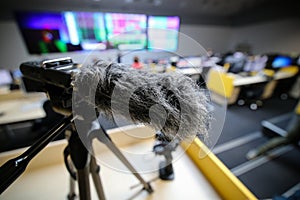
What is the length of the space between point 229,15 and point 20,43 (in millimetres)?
5821

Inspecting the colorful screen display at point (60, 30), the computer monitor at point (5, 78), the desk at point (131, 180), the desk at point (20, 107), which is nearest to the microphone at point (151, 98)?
the desk at point (131, 180)

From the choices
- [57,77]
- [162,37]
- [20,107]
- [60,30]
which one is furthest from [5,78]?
[162,37]

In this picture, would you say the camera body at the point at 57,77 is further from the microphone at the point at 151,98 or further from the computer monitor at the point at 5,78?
the computer monitor at the point at 5,78

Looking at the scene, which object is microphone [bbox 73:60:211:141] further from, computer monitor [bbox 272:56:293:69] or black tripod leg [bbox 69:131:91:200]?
computer monitor [bbox 272:56:293:69]

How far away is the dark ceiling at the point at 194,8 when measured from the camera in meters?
2.53

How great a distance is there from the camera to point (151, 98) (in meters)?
0.26

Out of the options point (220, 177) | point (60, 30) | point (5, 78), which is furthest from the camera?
point (60, 30)

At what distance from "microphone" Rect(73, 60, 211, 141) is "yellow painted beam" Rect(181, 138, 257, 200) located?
26 centimetres

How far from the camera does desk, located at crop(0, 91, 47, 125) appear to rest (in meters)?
1.27

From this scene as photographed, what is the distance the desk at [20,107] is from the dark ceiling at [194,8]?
6.24 feet

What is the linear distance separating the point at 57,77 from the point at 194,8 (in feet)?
13.8

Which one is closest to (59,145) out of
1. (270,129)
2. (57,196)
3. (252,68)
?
(57,196)

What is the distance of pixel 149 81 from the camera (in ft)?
0.91

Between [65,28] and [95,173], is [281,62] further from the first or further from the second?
[65,28]
